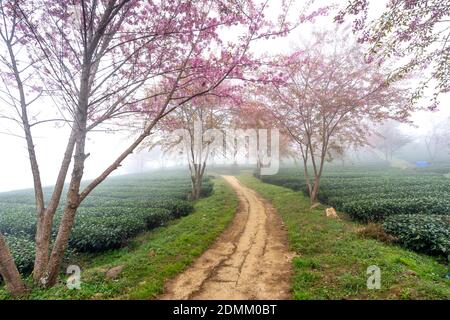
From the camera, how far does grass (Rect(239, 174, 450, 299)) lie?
429 cm

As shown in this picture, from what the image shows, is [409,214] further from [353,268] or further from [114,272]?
[114,272]

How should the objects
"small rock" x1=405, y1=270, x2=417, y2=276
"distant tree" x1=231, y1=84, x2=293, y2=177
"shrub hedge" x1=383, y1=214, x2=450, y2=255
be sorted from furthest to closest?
"distant tree" x1=231, y1=84, x2=293, y2=177, "shrub hedge" x1=383, y1=214, x2=450, y2=255, "small rock" x1=405, y1=270, x2=417, y2=276

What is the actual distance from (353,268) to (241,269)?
105 inches

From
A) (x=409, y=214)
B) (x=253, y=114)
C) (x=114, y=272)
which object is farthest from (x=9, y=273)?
(x=253, y=114)

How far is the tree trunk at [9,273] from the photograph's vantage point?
438 cm

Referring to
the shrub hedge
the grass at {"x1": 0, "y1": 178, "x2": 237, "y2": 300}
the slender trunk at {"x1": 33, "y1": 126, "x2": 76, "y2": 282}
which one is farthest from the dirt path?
the shrub hedge

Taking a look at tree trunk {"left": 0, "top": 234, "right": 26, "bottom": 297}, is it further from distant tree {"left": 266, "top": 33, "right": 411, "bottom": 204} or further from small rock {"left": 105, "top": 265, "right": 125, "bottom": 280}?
distant tree {"left": 266, "top": 33, "right": 411, "bottom": 204}

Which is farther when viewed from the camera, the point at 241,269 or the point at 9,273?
the point at 241,269

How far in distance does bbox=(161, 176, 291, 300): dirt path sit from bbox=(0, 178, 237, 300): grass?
313 millimetres

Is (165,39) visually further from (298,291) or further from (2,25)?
(298,291)

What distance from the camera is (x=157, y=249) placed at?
696cm

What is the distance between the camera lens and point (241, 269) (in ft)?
18.8

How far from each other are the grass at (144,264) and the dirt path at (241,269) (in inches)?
12.3
